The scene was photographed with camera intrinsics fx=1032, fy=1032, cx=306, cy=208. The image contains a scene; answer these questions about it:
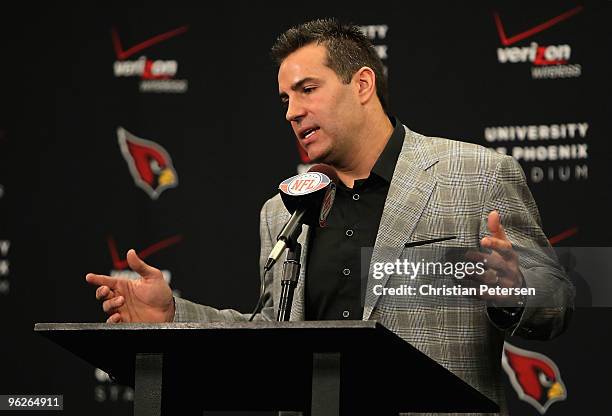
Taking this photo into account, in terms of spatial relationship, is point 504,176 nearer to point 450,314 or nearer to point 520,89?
point 450,314

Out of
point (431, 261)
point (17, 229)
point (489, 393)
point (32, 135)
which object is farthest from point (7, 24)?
point (489, 393)

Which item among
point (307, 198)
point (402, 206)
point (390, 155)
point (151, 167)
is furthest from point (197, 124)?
point (307, 198)

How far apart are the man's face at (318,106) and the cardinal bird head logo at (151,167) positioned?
0.98 meters

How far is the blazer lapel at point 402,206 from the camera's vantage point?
2477mm

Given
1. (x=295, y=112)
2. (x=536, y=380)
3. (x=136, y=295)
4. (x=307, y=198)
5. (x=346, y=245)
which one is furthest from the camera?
(x=536, y=380)

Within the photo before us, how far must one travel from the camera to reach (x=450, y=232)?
253 centimetres

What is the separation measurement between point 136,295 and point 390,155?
946mm

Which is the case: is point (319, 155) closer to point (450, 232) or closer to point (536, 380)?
point (450, 232)

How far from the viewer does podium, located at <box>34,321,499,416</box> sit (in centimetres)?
164

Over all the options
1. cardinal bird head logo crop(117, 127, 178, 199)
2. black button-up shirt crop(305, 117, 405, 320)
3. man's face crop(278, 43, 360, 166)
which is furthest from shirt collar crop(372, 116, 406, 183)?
cardinal bird head logo crop(117, 127, 178, 199)

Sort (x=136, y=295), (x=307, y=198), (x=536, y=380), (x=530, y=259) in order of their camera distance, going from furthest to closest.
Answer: (x=536, y=380), (x=530, y=259), (x=136, y=295), (x=307, y=198)

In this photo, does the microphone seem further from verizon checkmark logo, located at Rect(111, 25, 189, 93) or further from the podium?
A: verizon checkmark logo, located at Rect(111, 25, 189, 93)

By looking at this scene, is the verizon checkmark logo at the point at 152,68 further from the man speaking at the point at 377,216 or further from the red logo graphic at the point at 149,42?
the man speaking at the point at 377,216

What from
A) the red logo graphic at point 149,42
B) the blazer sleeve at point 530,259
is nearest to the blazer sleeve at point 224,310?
the blazer sleeve at point 530,259
